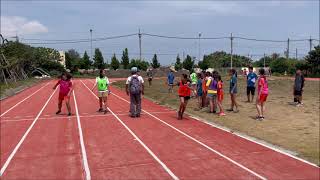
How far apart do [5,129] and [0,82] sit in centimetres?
3010

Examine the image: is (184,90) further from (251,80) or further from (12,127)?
(251,80)

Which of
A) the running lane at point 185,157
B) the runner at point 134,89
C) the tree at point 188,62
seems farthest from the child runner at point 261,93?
the tree at point 188,62

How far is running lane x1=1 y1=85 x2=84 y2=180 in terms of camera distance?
831 cm

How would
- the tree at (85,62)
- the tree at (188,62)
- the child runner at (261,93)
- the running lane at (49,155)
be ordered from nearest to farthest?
1. the running lane at (49,155)
2. the child runner at (261,93)
3. the tree at (188,62)
4. the tree at (85,62)

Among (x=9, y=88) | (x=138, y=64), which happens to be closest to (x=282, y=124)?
(x=9, y=88)

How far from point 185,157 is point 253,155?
1.41 metres

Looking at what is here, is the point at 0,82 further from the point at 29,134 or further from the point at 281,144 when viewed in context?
the point at 281,144

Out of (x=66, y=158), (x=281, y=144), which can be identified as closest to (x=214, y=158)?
(x=281, y=144)

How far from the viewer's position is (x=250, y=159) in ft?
29.5

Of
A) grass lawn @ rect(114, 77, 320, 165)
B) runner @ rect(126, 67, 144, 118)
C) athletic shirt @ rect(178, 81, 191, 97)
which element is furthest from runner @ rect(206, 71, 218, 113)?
runner @ rect(126, 67, 144, 118)

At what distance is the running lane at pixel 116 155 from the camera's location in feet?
26.6

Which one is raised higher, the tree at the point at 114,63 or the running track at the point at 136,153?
the tree at the point at 114,63

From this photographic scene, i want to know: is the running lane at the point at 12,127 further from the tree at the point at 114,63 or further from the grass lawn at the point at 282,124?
the tree at the point at 114,63

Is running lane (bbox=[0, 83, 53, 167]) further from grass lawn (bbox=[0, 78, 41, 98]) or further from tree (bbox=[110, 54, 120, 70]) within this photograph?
tree (bbox=[110, 54, 120, 70])
